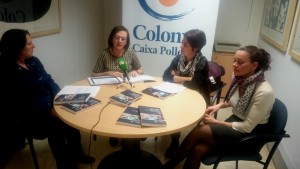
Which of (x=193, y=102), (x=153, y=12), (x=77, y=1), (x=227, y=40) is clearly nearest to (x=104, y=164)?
(x=193, y=102)

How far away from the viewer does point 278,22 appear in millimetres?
3094

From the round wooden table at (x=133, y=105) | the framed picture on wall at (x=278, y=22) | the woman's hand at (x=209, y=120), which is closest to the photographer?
the round wooden table at (x=133, y=105)

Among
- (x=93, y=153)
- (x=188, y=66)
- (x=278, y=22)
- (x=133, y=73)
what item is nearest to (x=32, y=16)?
(x=133, y=73)

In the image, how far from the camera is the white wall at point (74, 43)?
2893 millimetres

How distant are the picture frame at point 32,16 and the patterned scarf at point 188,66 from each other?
4.88 feet

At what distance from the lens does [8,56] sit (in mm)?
1980

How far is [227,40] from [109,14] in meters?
2.01

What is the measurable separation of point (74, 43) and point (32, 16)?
87 cm

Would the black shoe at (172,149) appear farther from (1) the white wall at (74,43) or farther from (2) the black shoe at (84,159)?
(1) the white wall at (74,43)

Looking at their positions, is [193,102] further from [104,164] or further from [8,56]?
[8,56]

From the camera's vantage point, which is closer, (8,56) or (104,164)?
(8,56)

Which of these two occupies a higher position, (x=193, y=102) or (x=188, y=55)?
(x=188, y=55)

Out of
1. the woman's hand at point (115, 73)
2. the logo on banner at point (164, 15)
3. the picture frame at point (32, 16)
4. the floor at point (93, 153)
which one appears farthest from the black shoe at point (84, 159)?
the logo on banner at point (164, 15)

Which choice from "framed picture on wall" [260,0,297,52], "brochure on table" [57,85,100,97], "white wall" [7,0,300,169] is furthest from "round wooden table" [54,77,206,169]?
"framed picture on wall" [260,0,297,52]
